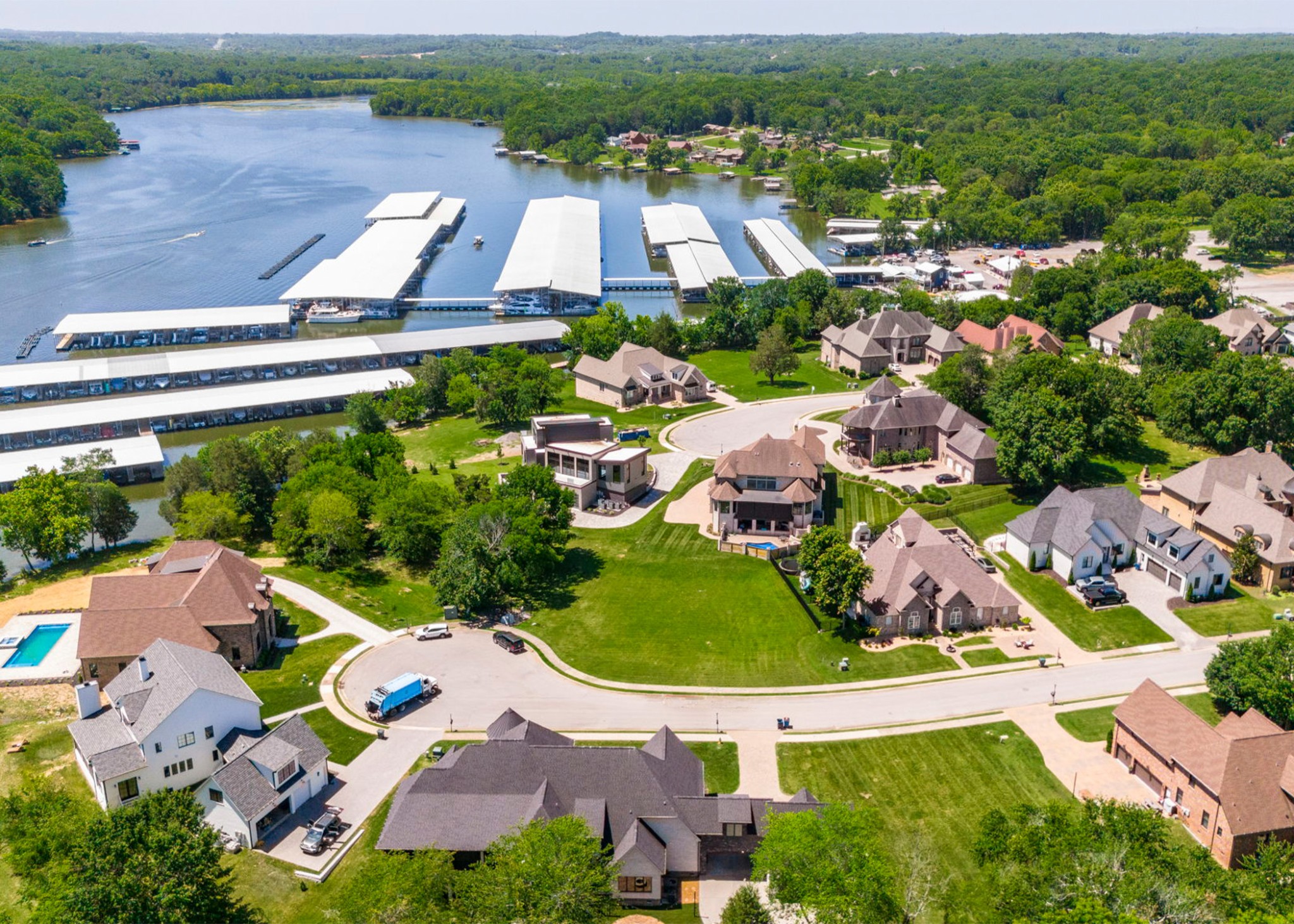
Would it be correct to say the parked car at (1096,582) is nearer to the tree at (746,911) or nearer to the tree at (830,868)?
the tree at (830,868)

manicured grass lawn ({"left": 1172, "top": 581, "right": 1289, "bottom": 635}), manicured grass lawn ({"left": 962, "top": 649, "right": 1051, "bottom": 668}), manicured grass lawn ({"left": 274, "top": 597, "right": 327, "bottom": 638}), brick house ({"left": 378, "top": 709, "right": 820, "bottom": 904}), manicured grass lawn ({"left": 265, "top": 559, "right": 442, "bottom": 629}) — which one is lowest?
manicured grass lawn ({"left": 265, "top": 559, "right": 442, "bottom": 629})

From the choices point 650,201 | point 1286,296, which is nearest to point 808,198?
point 650,201

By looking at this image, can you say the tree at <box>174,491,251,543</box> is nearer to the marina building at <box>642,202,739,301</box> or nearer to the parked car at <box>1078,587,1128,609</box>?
the parked car at <box>1078,587,1128,609</box>

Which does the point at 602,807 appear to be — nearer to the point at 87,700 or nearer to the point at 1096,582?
the point at 87,700

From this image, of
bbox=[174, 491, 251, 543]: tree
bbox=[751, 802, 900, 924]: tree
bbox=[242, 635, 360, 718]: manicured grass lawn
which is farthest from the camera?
bbox=[174, 491, 251, 543]: tree

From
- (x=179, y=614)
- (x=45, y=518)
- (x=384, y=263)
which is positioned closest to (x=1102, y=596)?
(x=179, y=614)

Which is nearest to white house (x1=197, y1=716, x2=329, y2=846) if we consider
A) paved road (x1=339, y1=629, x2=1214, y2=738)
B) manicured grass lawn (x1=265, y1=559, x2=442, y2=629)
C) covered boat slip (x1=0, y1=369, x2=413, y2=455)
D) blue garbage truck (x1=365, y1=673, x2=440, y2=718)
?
blue garbage truck (x1=365, y1=673, x2=440, y2=718)

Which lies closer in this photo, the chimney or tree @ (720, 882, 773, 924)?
tree @ (720, 882, 773, 924)

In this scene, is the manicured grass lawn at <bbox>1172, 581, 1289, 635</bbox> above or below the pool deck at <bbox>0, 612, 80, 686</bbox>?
below

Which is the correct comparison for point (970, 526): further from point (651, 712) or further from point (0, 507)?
point (0, 507)
